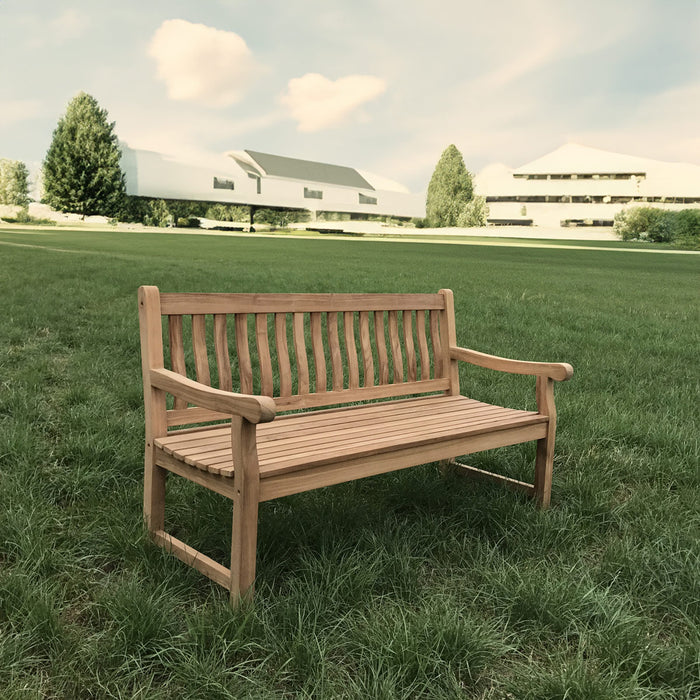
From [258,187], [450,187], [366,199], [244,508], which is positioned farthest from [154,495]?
[366,199]

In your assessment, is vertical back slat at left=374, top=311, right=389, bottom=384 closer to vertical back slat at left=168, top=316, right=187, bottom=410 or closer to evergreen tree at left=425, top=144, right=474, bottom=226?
vertical back slat at left=168, top=316, right=187, bottom=410

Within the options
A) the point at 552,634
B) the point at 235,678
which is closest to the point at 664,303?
the point at 552,634

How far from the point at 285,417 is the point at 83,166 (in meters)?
62.6

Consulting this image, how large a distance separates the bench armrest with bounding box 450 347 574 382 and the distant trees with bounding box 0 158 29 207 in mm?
76569

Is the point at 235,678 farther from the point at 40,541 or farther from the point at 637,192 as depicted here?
the point at 637,192

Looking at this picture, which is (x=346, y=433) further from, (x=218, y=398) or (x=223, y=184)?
(x=223, y=184)

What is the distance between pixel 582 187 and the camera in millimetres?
75188

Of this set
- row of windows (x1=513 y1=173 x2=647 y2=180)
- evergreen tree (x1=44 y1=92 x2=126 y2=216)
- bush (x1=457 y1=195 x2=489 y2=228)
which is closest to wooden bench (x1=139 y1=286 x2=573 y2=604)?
evergreen tree (x1=44 y1=92 x2=126 y2=216)

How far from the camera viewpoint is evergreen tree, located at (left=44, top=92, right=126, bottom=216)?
2345 inches

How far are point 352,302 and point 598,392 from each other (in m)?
2.98

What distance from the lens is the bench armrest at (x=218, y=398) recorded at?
7.68 ft

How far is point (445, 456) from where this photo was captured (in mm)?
3217

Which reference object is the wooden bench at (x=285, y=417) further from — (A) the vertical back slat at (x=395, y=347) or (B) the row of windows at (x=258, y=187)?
(B) the row of windows at (x=258, y=187)

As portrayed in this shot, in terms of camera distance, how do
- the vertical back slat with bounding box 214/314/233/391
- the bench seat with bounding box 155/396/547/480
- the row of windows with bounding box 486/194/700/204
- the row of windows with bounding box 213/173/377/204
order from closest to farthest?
the bench seat with bounding box 155/396/547/480 < the vertical back slat with bounding box 214/314/233/391 < the row of windows with bounding box 213/173/377/204 < the row of windows with bounding box 486/194/700/204
